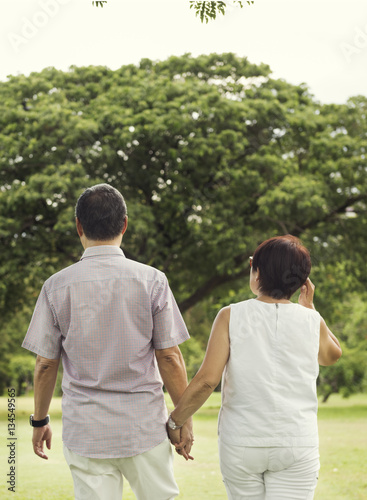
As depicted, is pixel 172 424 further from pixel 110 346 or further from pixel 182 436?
pixel 110 346

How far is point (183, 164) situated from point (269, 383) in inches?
565

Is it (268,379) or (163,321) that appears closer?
(268,379)

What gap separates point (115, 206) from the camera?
121 inches

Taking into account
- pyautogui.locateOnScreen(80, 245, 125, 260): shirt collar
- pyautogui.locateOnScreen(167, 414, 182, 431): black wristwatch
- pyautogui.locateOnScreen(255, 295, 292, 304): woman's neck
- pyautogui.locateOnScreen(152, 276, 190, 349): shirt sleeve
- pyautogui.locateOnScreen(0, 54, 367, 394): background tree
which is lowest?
pyautogui.locateOnScreen(167, 414, 182, 431): black wristwatch

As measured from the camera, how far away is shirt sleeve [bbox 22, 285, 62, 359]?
3053 mm

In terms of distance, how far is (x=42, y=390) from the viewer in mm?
3164

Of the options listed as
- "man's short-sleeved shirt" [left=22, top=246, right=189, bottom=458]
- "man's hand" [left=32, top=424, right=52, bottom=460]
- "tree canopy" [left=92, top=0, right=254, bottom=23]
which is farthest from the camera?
"tree canopy" [left=92, top=0, right=254, bottom=23]

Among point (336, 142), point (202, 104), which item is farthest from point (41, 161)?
point (336, 142)

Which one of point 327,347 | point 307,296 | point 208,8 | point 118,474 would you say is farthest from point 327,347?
point 208,8

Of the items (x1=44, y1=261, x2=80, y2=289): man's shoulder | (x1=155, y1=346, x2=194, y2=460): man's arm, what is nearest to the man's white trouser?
(x1=155, y1=346, x2=194, y2=460): man's arm

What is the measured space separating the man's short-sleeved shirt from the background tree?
12.9m

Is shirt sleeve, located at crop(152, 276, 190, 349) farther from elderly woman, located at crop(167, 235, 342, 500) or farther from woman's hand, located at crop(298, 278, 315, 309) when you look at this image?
woman's hand, located at crop(298, 278, 315, 309)

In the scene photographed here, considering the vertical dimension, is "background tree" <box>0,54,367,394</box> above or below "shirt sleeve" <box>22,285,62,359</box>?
above

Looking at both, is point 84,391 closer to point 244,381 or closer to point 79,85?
point 244,381
